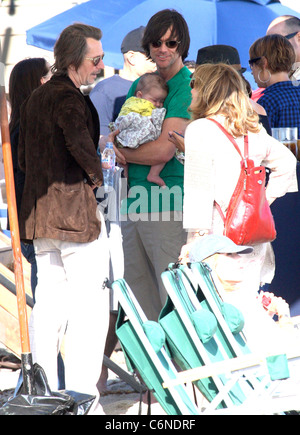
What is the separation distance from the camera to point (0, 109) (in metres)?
3.02

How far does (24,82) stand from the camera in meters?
4.09

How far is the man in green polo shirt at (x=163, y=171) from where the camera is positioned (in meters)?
4.06

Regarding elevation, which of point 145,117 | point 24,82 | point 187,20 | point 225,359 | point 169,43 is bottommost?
point 225,359

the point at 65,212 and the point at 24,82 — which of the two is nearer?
the point at 65,212

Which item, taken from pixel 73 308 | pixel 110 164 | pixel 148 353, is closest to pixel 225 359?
pixel 148 353

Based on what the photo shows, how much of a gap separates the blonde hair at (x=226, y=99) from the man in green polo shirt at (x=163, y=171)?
0.58m

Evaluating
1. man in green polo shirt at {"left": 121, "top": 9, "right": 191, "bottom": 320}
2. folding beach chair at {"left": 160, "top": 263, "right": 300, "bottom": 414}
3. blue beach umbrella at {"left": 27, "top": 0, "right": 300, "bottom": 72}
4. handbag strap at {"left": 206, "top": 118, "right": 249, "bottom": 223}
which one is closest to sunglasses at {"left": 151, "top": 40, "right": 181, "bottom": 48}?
man in green polo shirt at {"left": 121, "top": 9, "right": 191, "bottom": 320}

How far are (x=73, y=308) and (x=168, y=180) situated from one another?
3.17 feet

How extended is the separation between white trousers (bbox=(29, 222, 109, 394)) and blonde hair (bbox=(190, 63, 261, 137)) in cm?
82

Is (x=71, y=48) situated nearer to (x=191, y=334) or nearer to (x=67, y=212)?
(x=67, y=212)

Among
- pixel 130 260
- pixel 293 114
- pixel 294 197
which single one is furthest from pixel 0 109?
pixel 293 114

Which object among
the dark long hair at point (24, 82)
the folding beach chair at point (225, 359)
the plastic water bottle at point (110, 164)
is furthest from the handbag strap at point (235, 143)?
the dark long hair at point (24, 82)

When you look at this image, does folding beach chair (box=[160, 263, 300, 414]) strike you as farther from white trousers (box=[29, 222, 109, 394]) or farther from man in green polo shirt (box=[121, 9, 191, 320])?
man in green polo shirt (box=[121, 9, 191, 320])

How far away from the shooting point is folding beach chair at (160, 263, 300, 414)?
2.77 meters
